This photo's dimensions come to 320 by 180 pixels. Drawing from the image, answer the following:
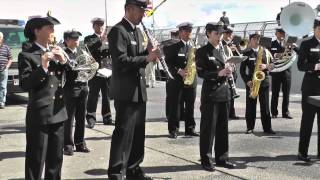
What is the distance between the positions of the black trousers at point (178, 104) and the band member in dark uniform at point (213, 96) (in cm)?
231

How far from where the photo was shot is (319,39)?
270 inches

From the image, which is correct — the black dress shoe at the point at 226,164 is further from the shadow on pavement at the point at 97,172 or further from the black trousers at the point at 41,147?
the black trousers at the point at 41,147

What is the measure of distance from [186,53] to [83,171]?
349cm

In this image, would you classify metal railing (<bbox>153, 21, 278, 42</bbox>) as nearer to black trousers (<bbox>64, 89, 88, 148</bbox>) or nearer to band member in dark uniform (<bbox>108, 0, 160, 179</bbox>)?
black trousers (<bbox>64, 89, 88, 148</bbox>)

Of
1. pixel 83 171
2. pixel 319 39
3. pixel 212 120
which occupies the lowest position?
pixel 83 171

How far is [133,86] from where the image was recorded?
5426 mm

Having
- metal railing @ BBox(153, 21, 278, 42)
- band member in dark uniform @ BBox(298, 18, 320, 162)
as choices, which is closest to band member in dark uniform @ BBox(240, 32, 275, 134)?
band member in dark uniform @ BBox(298, 18, 320, 162)

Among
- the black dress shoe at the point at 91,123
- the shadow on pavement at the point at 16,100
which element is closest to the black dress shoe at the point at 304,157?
the black dress shoe at the point at 91,123

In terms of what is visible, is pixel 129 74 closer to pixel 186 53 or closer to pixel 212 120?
pixel 212 120

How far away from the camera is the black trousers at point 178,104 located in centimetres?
883

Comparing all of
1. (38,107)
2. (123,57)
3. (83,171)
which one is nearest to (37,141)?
(38,107)

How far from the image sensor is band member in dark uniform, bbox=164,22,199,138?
8.84m

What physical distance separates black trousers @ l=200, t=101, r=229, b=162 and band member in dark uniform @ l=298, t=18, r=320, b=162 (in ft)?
4.10

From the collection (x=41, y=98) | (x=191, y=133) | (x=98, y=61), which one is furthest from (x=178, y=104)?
(x=41, y=98)
